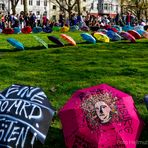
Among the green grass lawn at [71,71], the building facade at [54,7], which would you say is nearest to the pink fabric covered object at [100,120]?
the green grass lawn at [71,71]

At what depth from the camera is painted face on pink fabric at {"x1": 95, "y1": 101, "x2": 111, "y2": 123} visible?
5.75m

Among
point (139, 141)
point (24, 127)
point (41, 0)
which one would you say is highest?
point (41, 0)

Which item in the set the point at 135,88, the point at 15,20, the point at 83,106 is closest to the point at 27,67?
the point at 135,88

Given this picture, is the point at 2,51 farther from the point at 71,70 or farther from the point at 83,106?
the point at 83,106

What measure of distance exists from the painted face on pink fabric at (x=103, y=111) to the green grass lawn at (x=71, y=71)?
82 cm

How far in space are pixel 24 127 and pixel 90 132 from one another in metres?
0.90

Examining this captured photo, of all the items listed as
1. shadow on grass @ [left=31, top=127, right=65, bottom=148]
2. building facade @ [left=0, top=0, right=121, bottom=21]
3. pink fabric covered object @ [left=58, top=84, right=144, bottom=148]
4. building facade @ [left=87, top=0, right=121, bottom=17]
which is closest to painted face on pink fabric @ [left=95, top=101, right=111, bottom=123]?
pink fabric covered object @ [left=58, top=84, right=144, bottom=148]

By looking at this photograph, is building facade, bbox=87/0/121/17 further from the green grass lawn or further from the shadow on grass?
the shadow on grass

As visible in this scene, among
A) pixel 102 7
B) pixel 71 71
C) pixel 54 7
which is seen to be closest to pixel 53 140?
pixel 71 71

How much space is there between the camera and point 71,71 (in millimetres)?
10578

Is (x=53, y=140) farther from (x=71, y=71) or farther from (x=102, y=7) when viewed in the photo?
(x=102, y=7)

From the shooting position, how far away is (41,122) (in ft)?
18.2

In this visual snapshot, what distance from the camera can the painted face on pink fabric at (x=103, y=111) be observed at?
5750mm

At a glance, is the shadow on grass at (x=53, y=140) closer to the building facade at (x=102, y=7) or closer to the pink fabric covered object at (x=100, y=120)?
the pink fabric covered object at (x=100, y=120)
